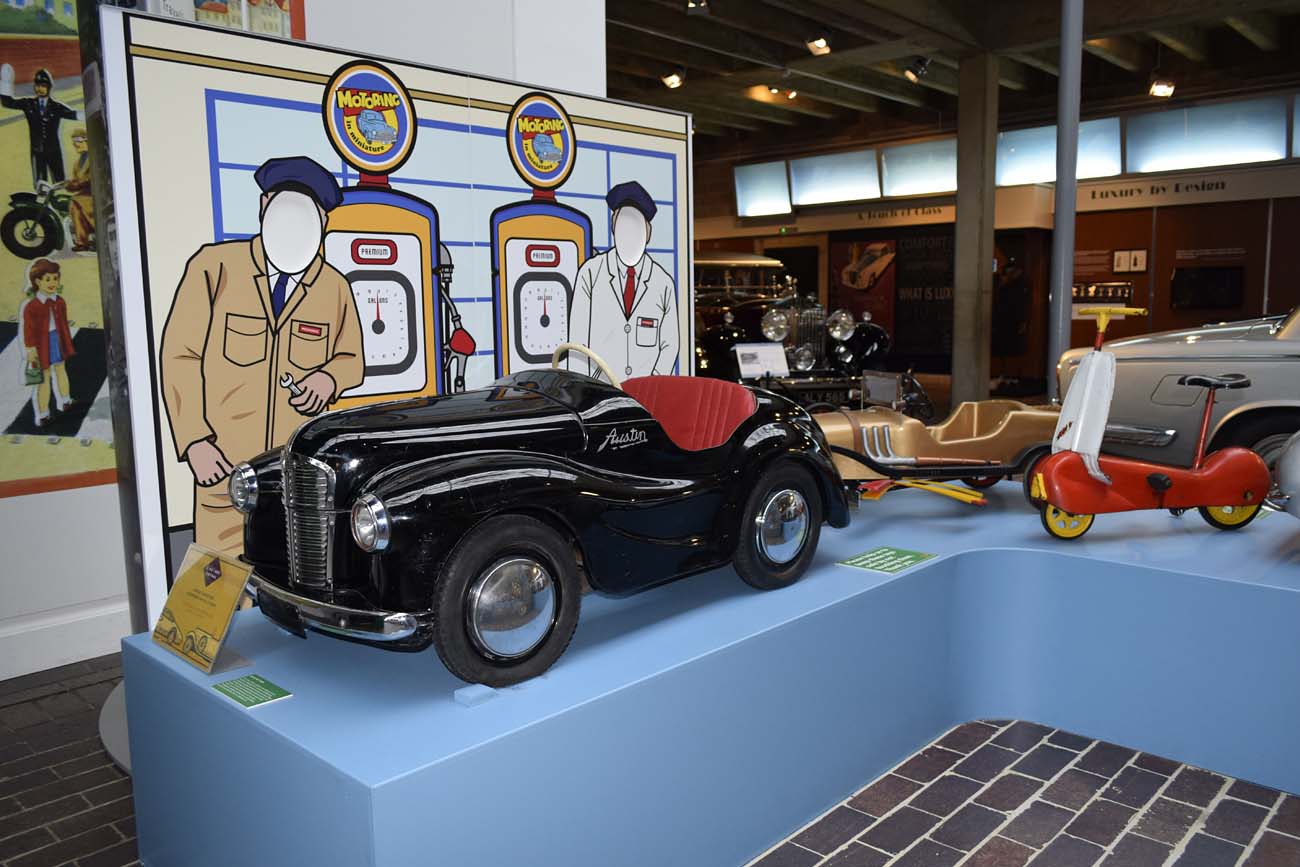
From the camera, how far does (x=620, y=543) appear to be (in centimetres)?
246

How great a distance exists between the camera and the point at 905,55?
1151 centimetres

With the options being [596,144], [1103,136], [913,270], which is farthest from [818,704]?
[913,270]

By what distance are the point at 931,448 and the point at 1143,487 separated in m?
0.94

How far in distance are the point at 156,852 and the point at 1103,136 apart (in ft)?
46.6

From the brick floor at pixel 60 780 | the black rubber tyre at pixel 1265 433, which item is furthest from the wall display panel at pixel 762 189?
the brick floor at pixel 60 780

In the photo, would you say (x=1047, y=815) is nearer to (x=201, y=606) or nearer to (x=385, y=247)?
(x=201, y=606)

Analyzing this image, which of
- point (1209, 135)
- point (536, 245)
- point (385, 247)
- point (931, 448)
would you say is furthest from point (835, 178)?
point (385, 247)

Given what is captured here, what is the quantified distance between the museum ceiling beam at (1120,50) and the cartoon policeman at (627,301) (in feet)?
30.8

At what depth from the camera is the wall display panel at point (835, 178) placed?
16172 millimetres

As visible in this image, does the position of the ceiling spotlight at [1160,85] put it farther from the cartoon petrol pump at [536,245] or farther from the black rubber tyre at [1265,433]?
the cartoon petrol pump at [536,245]

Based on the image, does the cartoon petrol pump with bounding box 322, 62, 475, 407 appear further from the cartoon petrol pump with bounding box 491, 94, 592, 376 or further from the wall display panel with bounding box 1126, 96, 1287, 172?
the wall display panel with bounding box 1126, 96, 1287, 172

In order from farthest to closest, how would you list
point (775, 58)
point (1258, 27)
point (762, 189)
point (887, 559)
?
point (762, 189)
point (775, 58)
point (1258, 27)
point (887, 559)

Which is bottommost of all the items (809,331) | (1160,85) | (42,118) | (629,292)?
(809,331)

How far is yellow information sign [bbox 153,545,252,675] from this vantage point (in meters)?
2.27
